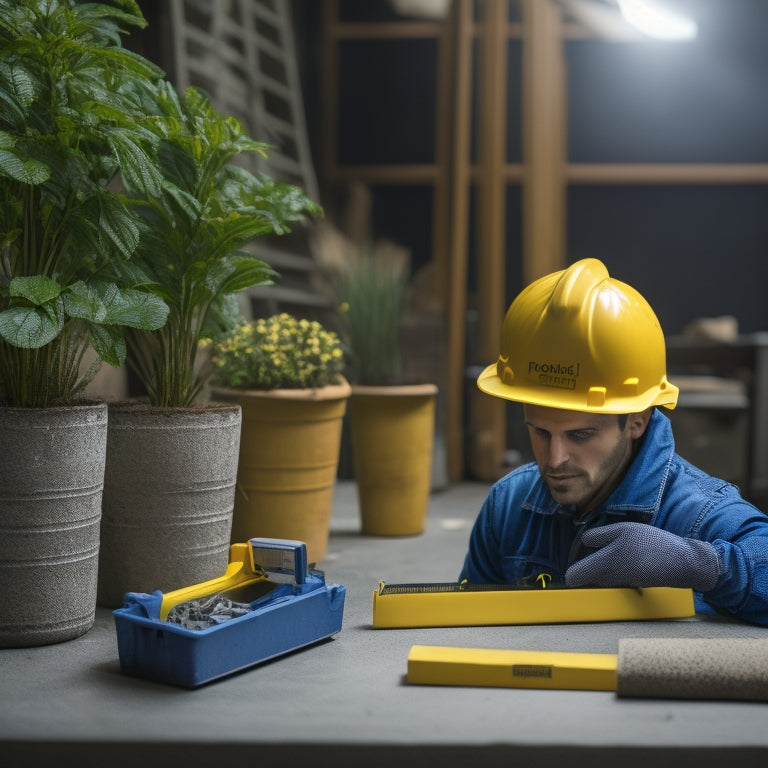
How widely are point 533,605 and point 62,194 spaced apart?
113 centimetres

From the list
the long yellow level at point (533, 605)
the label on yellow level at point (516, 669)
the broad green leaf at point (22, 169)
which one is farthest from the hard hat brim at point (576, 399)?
the broad green leaf at point (22, 169)

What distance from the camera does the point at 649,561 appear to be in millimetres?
1777

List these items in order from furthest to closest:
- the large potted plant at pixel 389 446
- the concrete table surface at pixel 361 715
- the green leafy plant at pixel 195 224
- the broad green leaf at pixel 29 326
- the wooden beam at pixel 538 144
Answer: the wooden beam at pixel 538 144, the large potted plant at pixel 389 446, the green leafy plant at pixel 195 224, the broad green leaf at pixel 29 326, the concrete table surface at pixel 361 715

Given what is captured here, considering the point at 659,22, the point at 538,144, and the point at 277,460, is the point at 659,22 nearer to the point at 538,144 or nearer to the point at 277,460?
the point at 538,144

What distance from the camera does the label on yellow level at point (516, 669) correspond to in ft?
5.02

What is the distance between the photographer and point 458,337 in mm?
5188

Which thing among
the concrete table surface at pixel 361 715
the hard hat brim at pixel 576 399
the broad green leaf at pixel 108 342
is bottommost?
the concrete table surface at pixel 361 715

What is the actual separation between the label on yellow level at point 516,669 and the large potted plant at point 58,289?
2.28ft

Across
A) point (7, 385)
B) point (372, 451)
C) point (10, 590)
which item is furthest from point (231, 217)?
point (372, 451)

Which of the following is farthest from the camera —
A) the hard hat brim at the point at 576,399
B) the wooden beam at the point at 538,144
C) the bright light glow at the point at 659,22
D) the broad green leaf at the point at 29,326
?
the bright light glow at the point at 659,22

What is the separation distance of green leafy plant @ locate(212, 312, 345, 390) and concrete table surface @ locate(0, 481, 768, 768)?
110 centimetres

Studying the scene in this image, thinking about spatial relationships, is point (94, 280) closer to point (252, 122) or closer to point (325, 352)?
point (325, 352)

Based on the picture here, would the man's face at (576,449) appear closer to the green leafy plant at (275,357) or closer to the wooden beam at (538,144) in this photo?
the green leafy plant at (275,357)

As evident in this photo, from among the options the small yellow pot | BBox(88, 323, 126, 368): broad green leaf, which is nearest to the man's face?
BBox(88, 323, 126, 368): broad green leaf
